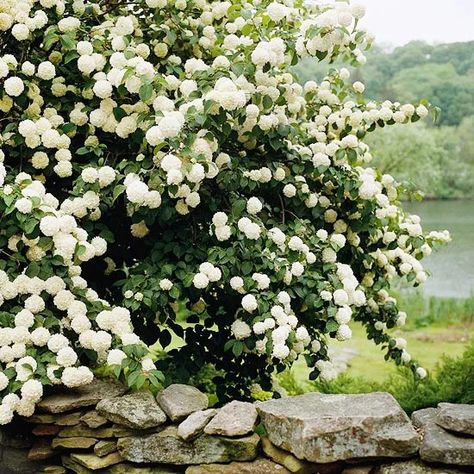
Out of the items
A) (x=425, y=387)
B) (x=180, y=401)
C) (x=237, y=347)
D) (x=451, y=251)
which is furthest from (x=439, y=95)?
(x=180, y=401)

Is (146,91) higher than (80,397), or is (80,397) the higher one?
(146,91)

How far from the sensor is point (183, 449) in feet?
11.4

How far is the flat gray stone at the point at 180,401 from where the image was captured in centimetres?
351

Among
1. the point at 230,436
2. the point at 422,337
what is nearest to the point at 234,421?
the point at 230,436

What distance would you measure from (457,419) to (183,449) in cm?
126

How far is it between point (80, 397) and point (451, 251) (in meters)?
16.6

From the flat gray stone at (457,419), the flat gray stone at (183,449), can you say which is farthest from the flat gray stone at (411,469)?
the flat gray stone at (183,449)

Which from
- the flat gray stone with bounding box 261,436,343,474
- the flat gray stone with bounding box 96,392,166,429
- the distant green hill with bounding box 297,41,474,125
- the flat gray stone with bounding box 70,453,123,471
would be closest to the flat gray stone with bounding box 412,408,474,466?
the flat gray stone with bounding box 261,436,343,474

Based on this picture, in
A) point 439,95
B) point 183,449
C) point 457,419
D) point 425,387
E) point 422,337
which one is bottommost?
point 422,337

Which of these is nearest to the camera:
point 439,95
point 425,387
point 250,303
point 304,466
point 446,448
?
point 446,448

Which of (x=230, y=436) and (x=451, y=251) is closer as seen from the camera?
(x=230, y=436)

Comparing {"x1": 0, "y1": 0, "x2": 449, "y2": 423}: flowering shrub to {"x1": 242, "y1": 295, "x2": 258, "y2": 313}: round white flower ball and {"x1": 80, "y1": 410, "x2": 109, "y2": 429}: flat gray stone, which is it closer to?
{"x1": 242, "y1": 295, "x2": 258, "y2": 313}: round white flower ball

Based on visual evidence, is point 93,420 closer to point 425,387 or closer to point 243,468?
point 243,468

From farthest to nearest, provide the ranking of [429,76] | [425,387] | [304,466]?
[429,76]
[425,387]
[304,466]
